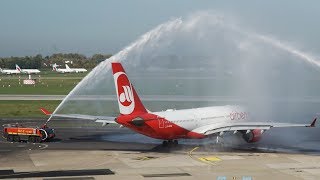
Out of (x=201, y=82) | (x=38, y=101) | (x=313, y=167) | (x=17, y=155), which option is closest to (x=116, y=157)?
(x=17, y=155)

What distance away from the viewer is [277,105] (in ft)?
326

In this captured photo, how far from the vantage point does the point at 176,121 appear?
55.6m

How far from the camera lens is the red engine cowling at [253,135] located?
59047mm

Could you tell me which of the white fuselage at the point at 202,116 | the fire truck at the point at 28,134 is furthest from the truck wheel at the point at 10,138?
the white fuselage at the point at 202,116

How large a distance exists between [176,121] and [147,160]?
8.45 meters

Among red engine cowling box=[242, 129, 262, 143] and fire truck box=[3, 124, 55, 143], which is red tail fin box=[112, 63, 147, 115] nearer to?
fire truck box=[3, 124, 55, 143]

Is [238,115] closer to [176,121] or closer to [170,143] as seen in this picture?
[170,143]

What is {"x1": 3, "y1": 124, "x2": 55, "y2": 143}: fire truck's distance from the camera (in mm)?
61562

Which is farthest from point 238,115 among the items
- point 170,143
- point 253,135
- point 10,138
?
point 10,138

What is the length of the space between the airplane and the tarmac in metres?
1.61

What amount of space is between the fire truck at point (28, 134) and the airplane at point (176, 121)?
14.1 feet

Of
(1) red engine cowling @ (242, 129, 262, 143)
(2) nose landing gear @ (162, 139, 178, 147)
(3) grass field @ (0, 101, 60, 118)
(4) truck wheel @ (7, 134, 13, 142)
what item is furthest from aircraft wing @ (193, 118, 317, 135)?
(3) grass field @ (0, 101, 60, 118)

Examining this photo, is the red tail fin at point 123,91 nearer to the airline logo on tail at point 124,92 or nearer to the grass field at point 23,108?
the airline logo on tail at point 124,92

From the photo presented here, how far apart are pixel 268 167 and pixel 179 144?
1679 centimetres
